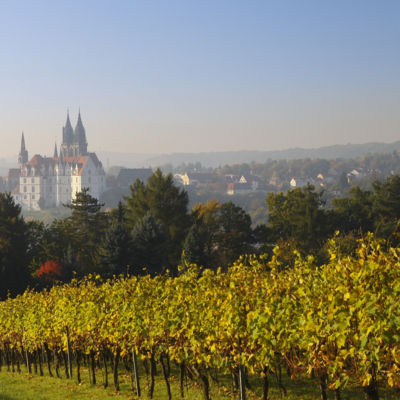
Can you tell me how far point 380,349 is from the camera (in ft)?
21.5

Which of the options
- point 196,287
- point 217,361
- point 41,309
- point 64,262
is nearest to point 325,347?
point 217,361

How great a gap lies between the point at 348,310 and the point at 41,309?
1292 centimetres

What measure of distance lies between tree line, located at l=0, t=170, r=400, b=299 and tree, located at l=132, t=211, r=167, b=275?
3.3 inches

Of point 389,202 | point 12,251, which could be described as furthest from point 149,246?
point 389,202

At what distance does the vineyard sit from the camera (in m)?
6.50

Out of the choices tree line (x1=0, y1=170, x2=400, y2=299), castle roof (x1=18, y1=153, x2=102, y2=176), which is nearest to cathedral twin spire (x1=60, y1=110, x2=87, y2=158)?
castle roof (x1=18, y1=153, x2=102, y2=176)

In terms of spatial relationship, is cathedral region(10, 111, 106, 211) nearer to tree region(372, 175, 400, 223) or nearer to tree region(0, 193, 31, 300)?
tree region(0, 193, 31, 300)

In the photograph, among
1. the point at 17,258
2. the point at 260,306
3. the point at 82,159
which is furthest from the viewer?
the point at 82,159

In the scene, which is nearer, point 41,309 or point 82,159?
point 41,309

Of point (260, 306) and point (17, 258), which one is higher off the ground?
point (260, 306)

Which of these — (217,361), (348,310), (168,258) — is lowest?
(168,258)

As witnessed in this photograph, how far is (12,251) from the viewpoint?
4544 centimetres

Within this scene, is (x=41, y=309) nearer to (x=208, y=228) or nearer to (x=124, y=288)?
(x=124, y=288)

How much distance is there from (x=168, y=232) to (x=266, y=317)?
44033 mm
